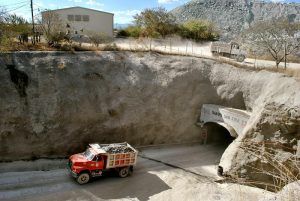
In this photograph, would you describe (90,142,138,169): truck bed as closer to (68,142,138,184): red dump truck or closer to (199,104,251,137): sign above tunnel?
(68,142,138,184): red dump truck

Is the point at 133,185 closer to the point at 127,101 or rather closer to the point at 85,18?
the point at 127,101

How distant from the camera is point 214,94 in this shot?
→ 29.1m

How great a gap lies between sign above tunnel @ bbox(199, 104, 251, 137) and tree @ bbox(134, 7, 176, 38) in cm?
1529

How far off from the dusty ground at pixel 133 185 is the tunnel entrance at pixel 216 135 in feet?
15.1

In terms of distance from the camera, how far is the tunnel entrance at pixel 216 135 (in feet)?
96.6

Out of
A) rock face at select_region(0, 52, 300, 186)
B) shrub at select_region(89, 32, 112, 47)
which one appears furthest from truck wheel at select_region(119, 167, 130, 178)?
shrub at select_region(89, 32, 112, 47)

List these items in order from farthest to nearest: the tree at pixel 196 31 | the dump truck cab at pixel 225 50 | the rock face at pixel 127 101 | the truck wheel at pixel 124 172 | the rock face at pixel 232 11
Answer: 1. the rock face at pixel 232 11
2. the tree at pixel 196 31
3. the dump truck cab at pixel 225 50
4. the rock face at pixel 127 101
5. the truck wheel at pixel 124 172

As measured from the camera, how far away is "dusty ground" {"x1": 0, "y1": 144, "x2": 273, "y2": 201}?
65.3 feet

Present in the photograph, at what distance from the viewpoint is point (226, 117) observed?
26625mm

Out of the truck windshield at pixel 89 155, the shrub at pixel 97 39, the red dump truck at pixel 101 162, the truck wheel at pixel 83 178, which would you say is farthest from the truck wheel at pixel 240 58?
the truck wheel at pixel 83 178

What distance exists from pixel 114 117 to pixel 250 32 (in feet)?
74.2

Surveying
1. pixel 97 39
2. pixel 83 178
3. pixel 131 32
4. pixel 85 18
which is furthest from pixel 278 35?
pixel 83 178

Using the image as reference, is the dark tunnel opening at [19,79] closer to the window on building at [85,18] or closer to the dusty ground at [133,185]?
the dusty ground at [133,185]

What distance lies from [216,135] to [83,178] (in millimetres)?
13832
